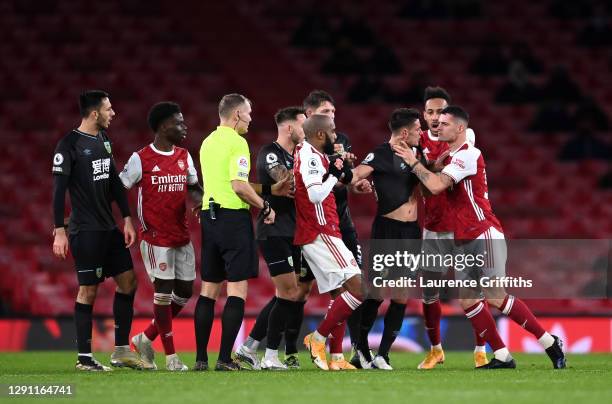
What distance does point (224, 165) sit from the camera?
9.41 metres

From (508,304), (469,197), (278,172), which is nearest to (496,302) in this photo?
(508,304)

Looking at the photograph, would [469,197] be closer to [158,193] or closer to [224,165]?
[224,165]

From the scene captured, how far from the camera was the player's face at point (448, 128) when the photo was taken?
9.73 metres

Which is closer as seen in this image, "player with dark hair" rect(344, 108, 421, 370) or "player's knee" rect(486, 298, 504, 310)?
"player's knee" rect(486, 298, 504, 310)

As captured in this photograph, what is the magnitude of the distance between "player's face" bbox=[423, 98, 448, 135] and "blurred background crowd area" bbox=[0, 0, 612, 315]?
18.1ft

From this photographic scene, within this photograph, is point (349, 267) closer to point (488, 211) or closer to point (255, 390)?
point (488, 211)

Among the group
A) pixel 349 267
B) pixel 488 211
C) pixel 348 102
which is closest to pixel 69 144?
pixel 349 267

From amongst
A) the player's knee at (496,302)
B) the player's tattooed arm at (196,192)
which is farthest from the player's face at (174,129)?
the player's knee at (496,302)

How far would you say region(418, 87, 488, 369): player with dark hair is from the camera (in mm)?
10062

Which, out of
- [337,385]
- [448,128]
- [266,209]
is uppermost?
[448,128]

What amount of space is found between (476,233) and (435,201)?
0.61 meters

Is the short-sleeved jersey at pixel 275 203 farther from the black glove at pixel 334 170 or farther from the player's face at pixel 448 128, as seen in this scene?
the player's face at pixel 448 128

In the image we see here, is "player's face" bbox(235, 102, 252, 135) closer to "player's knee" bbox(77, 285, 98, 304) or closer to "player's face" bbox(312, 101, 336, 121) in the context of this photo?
"player's face" bbox(312, 101, 336, 121)

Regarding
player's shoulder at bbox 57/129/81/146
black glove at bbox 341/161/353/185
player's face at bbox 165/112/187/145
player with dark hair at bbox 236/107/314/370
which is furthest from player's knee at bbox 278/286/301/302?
player's shoulder at bbox 57/129/81/146
